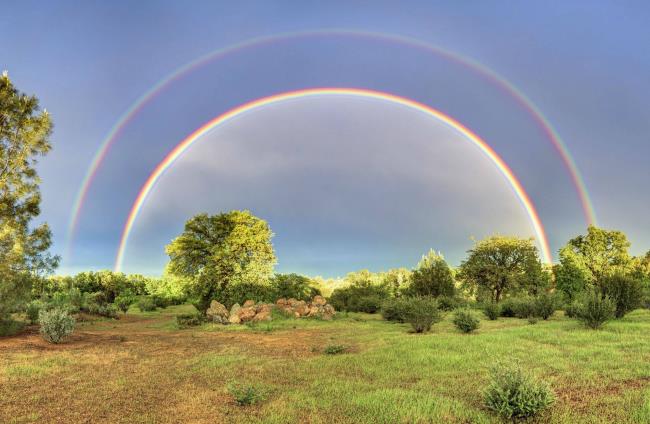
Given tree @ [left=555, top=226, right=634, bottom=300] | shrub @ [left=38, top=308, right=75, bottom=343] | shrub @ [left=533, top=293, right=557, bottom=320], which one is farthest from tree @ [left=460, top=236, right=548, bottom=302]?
shrub @ [left=38, top=308, right=75, bottom=343]

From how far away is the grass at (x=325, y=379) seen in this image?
24.1ft

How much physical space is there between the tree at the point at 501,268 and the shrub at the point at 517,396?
1790 inches

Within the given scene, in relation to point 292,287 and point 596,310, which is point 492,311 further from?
point 292,287

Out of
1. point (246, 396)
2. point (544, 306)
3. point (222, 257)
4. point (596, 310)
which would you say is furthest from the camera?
point (222, 257)

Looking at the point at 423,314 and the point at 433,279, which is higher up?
the point at 433,279

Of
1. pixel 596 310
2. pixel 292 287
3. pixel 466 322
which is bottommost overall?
pixel 466 322

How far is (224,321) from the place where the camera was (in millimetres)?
30000

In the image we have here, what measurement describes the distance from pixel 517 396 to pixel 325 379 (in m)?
4.99

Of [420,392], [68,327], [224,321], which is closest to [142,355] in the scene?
[68,327]

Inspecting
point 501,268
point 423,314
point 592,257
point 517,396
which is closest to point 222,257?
point 423,314

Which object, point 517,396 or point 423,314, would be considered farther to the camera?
point 423,314

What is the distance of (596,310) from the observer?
17.0 metres

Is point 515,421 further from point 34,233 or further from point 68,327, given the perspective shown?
point 34,233

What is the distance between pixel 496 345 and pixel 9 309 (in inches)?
914
